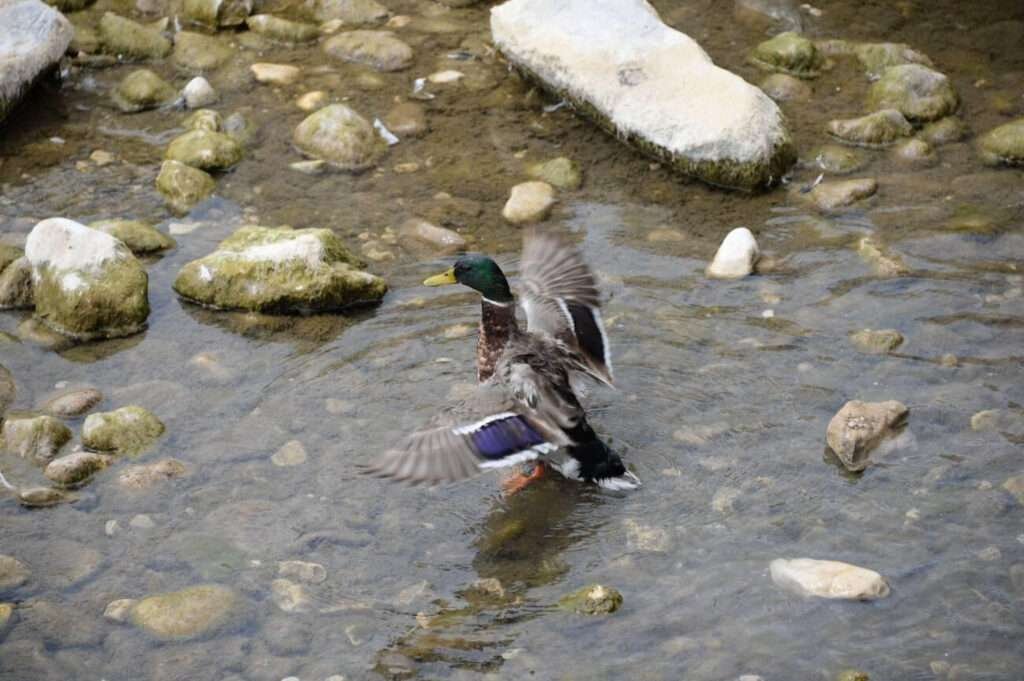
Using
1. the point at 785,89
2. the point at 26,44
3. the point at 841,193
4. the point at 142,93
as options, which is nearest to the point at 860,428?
the point at 841,193

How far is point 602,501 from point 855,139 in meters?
3.75

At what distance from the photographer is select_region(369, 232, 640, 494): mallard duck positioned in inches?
186

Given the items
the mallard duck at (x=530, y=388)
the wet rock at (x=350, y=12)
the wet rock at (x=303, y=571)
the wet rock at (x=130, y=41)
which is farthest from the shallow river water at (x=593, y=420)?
the wet rock at (x=350, y=12)

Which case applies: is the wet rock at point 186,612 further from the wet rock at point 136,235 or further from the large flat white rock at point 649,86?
→ the large flat white rock at point 649,86

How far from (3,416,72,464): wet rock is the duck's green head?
2033 mm

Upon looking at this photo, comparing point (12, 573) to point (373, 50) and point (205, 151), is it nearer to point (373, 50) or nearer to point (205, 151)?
point (205, 151)

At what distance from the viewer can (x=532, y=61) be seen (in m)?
8.46

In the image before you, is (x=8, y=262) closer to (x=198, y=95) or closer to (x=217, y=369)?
(x=217, y=369)

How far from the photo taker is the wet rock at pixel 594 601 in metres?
4.62

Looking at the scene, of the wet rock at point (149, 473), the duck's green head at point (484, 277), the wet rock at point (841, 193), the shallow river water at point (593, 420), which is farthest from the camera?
the wet rock at point (841, 193)

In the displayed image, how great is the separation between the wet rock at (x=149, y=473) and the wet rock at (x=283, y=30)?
5.01 m

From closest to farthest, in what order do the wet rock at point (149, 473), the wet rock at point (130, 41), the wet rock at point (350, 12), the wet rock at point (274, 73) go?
the wet rock at point (149, 473) < the wet rock at point (274, 73) < the wet rock at point (130, 41) < the wet rock at point (350, 12)

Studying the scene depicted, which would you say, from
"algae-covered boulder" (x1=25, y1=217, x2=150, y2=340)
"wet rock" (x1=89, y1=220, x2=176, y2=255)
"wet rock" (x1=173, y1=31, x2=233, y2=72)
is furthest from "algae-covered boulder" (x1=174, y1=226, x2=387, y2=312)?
"wet rock" (x1=173, y1=31, x2=233, y2=72)

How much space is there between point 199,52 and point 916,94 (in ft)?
17.4
